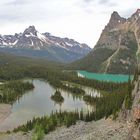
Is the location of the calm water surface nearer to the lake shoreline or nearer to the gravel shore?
the lake shoreline

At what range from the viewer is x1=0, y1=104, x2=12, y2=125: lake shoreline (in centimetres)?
15062

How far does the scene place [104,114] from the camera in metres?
120

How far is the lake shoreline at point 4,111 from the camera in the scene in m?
151

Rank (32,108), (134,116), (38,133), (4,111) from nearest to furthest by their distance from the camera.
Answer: (134,116) < (38,133) < (4,111) < (32,108)

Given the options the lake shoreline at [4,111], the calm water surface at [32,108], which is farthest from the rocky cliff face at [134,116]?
the lake shoreline at [4,111]

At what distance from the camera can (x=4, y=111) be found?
162 meters

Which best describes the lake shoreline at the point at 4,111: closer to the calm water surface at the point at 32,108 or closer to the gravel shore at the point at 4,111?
the gravel shore at the point at 4,111

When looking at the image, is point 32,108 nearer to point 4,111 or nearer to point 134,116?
point 4,111

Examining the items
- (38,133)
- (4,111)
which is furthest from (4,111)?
(38,133)

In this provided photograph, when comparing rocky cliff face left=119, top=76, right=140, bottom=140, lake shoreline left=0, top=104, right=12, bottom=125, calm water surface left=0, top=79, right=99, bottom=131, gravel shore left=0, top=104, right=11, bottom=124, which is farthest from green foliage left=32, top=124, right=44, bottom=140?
gravel shore left=0, top=104, right=11, bottom=124

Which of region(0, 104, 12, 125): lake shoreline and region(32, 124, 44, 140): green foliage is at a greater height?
region(32, 124, 44, 140): green foliage

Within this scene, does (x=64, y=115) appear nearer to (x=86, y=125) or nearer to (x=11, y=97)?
(x=86, y=125)

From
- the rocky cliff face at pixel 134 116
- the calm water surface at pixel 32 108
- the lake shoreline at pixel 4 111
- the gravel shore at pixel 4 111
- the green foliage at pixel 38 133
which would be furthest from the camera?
the gravel shore at pixel 4 111

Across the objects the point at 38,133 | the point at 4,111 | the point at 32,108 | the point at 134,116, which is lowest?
the point at 32,108
